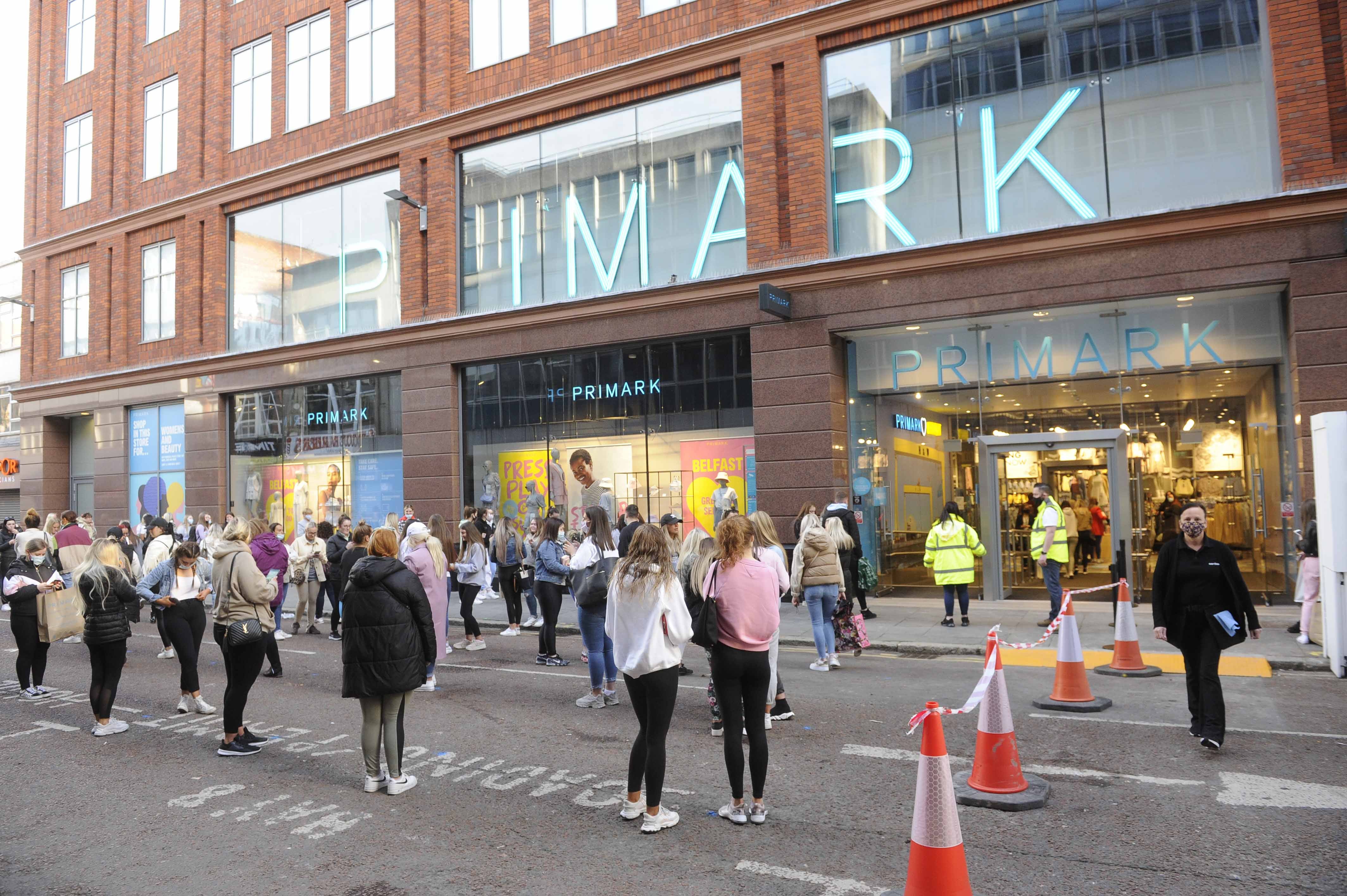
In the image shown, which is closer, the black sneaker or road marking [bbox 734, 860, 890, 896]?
road marking [bbox 734, 860, 890, 896]

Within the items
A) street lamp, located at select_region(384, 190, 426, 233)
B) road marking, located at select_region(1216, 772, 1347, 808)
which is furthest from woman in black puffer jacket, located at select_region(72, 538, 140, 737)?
street lamp, located at select_region(384, 190, 426, 233)

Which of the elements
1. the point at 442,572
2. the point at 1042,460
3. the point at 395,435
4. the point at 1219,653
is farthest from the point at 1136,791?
the point at 395,435

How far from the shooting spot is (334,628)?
45.7ft

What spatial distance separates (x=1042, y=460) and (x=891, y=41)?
25.6 ft

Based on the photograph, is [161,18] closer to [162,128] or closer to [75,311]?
[162,128]

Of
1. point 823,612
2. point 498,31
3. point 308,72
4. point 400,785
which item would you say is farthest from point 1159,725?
point 308,72

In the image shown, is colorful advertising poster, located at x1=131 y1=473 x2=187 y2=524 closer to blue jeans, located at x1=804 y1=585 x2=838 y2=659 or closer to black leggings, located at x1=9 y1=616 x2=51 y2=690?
black leggings, located at x1=9 y1=616 x2=51 y2=690

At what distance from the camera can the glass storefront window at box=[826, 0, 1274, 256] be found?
14000 mm

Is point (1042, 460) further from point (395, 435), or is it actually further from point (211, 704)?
point (395, 435)

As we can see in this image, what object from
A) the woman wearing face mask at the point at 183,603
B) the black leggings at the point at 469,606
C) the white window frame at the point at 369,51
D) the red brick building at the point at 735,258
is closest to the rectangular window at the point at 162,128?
the red brick building at the point at 735,258

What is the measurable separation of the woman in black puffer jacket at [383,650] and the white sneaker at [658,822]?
74.8 inches

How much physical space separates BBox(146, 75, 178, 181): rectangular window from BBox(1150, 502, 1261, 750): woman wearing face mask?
A: 2708 centimetres

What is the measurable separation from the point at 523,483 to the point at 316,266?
829 centimetres

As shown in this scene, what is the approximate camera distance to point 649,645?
5.41 m
